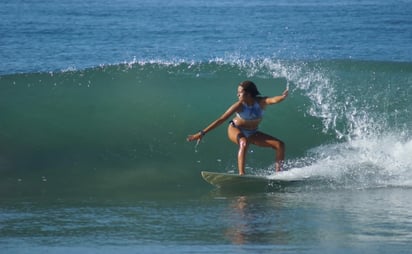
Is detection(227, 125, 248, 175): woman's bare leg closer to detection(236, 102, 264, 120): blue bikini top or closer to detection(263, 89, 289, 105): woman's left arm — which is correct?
detection(236, 102, 264, 120): blue bikini top

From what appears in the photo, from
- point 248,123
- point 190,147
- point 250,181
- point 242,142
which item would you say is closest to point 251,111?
point 248,123

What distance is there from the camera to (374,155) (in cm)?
1137

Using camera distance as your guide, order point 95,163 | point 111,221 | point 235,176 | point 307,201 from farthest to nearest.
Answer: point 95,163, point 235,176, point 307,201, point 111,221

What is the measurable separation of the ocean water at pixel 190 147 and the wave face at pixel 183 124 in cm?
3

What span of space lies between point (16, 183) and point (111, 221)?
2.74 meters

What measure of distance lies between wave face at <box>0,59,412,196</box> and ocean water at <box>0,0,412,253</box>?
3 centimetres

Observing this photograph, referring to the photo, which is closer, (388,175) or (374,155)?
(388,175)

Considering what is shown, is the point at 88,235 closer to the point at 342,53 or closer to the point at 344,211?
the point at 344,211

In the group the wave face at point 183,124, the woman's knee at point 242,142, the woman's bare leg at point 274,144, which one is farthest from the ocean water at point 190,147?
the woman's knee at point 242,142

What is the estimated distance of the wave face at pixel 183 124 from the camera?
11.2m

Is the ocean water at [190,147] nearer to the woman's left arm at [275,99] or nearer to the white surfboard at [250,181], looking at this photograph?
the white surfboard at [250,181]

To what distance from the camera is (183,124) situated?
13.9 metres

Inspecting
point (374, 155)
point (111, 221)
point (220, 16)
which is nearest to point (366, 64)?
point (374, 155)

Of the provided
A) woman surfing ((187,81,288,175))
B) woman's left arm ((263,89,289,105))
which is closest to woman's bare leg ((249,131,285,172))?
woman surfing ((187,81,288,175))
